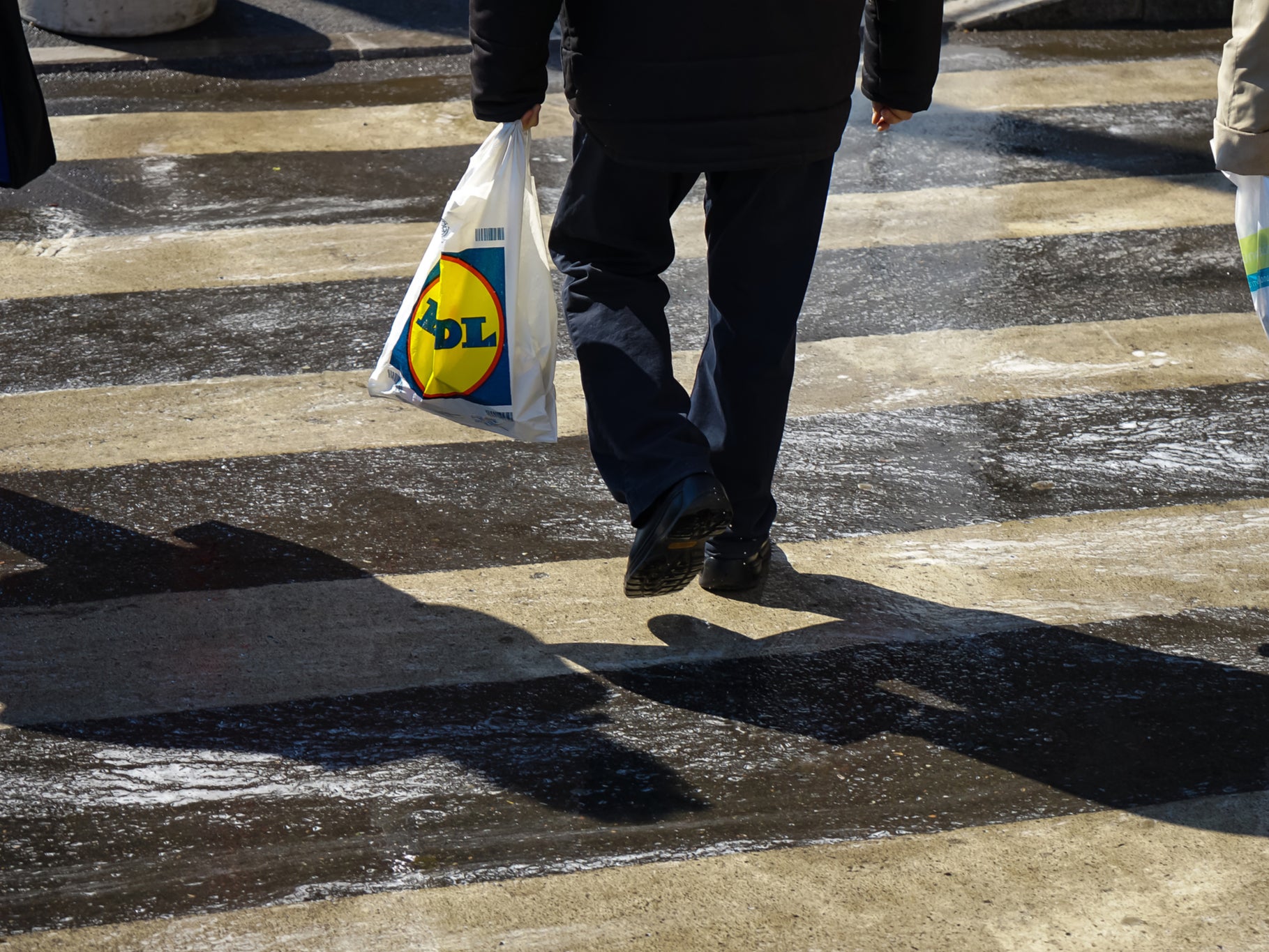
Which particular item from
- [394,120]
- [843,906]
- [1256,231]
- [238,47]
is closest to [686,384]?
[1256,231]

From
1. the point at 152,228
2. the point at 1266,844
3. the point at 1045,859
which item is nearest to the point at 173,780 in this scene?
the point at 1045,859

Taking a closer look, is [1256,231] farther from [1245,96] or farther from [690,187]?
[690,187]

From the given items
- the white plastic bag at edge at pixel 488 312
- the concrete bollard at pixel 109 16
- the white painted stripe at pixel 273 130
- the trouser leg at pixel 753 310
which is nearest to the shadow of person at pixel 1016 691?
the trouser leg at pixel 753 310

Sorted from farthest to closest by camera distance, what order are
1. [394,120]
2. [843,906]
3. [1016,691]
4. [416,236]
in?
1. [394,120]
2. [416,236]
3. [1016,691]
4. [843,906]

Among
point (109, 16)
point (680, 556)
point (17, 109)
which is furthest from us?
point (109, 16)

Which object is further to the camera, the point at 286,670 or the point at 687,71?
the point at 286,670

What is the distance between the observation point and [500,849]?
8.73ft

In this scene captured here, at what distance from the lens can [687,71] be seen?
292 cm

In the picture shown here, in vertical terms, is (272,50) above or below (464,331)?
above

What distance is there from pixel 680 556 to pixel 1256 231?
57.2 inches

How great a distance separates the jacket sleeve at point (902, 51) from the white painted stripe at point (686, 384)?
1.29 metres

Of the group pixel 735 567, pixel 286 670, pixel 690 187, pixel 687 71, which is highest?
pixel 687 71

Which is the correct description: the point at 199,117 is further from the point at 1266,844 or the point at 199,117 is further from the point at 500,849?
the point at 1266,844

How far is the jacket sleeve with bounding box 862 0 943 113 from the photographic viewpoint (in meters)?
3.19
